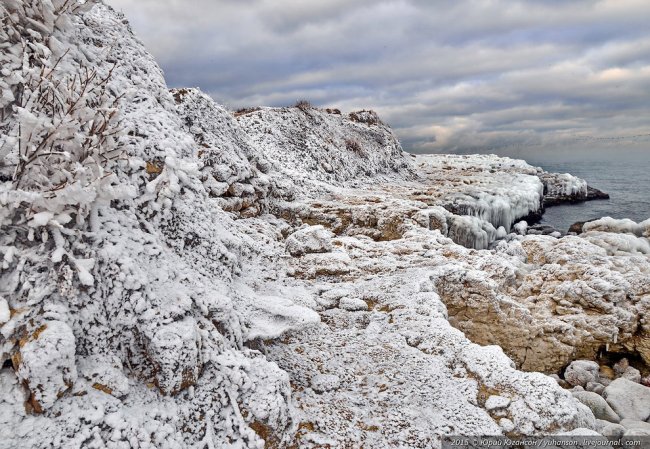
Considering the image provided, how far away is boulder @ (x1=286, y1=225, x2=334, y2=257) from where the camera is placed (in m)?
9.16

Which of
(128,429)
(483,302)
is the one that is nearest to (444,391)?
(483,302)

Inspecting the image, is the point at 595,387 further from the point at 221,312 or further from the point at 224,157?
the point at 224,157

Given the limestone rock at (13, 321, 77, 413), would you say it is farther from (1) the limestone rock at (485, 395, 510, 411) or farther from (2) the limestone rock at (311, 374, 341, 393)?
(1) the limestone rock at (485, 395, 510, 411)

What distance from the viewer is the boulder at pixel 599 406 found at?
20.7ft

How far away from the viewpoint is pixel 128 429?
3.30m

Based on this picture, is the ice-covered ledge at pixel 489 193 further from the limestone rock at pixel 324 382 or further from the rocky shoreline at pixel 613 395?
the limestone rock at pixel 324 382

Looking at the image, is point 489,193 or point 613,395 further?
point 489,193

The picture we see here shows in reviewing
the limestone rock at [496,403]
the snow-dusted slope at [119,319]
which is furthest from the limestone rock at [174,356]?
the limestone rock at [496,403]

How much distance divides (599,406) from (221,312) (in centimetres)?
663

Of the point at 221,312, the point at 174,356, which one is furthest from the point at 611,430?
Answer: the point at 174,356

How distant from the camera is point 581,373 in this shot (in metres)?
7.70

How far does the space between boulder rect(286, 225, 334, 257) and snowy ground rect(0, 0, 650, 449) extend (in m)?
0.04

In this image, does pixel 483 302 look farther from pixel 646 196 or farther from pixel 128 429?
pixel 646 196

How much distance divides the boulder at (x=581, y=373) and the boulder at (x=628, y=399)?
1.95ft
